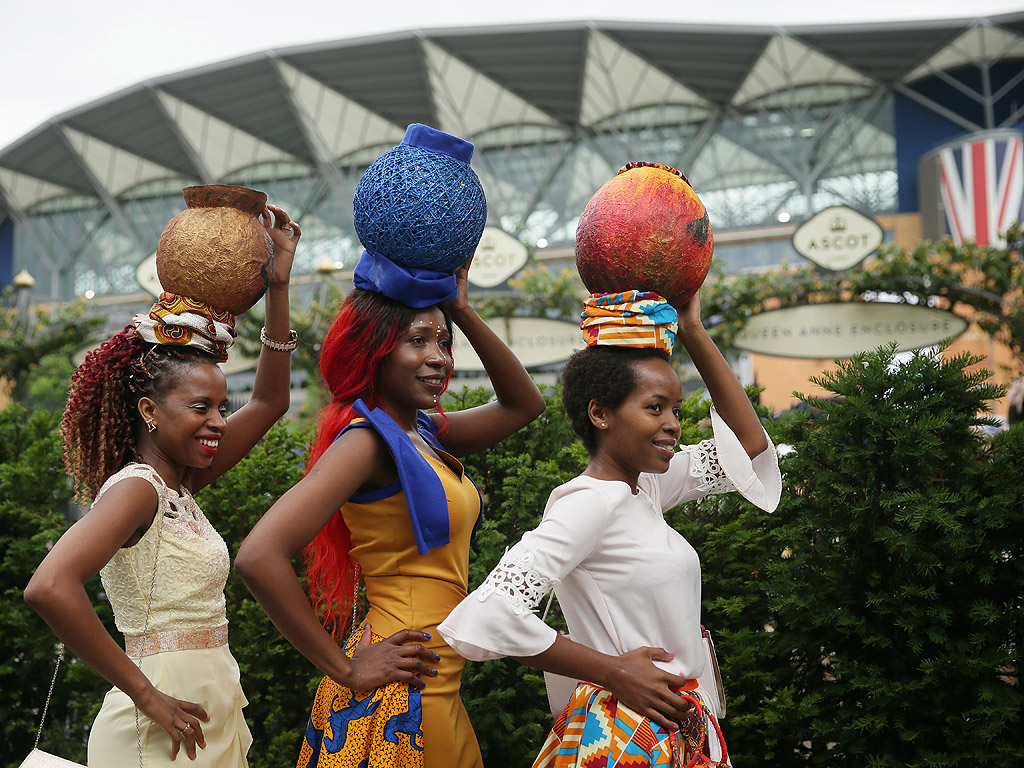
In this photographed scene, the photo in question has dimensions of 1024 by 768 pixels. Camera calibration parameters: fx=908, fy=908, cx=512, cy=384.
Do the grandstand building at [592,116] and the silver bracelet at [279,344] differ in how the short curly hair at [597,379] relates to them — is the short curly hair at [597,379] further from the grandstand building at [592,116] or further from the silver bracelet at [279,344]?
the grandstand building at [592,116]

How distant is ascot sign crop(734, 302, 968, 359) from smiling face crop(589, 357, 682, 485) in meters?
5.78

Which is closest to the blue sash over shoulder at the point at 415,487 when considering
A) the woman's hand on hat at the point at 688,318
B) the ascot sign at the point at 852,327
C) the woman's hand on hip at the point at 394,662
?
the woman's hand on hip at the point at 394,662

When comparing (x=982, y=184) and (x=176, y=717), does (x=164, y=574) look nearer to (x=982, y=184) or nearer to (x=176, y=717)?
(x=176, y=717)

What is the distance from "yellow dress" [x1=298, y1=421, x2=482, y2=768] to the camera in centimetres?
205

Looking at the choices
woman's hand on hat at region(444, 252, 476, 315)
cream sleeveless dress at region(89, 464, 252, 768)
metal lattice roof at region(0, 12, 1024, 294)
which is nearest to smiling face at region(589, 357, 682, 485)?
woman's hand on hat at region(444, 252, 476, 315)

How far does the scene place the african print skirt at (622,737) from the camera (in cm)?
193

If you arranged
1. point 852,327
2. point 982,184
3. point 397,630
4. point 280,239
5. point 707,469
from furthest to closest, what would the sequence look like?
point 982,184 → point 852,327 → point 280,239 → point 707,469 → point 397,630

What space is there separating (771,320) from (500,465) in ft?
16.5

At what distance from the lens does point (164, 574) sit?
7.45ft

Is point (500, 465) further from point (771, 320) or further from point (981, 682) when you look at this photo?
point (771, 320)

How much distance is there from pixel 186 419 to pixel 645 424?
117 centimetres

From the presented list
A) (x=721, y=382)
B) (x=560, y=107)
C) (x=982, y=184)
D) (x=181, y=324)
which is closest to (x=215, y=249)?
(x=181, y=324)

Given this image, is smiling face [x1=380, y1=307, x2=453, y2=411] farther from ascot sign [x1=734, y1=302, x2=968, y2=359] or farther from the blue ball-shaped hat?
ascot sign [x1=734, y1=302, x2=968, y2=359]

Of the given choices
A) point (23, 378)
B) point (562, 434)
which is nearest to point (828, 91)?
point (23, 378)
